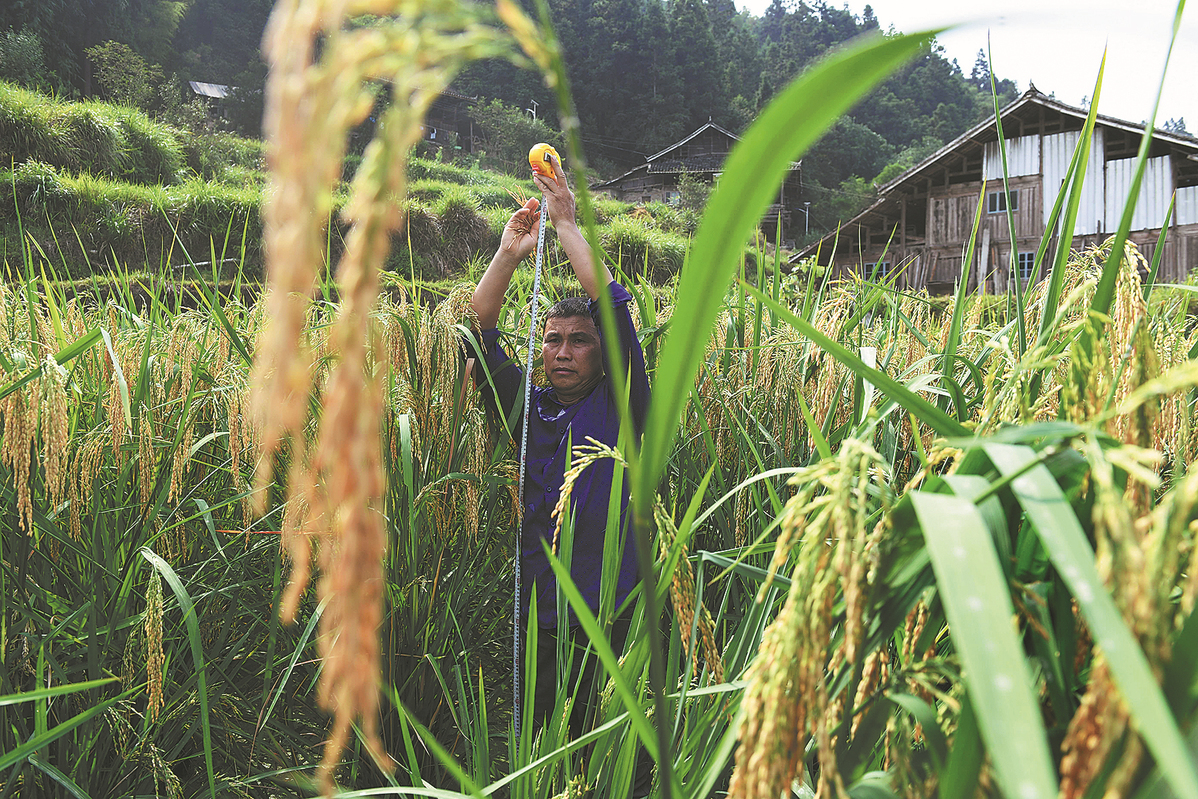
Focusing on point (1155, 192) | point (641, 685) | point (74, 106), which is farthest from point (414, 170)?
point (641, 685)

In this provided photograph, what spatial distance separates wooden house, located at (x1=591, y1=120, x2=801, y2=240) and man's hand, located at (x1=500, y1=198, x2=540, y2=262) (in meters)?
32.9

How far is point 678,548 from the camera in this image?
687 mm

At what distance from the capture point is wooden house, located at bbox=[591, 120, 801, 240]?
35906 millimetres

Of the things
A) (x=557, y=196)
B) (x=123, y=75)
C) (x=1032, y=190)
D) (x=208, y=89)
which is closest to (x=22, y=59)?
(x=123, y=75)

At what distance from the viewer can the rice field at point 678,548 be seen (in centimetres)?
33

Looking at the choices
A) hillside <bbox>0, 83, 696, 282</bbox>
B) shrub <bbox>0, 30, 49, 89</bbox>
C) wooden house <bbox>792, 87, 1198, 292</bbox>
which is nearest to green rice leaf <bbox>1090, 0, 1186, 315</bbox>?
hillside <bbox>0, 83, 696, 282</bbox>

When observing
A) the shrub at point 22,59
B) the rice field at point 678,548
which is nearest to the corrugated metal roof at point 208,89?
the shrub at point 22,59

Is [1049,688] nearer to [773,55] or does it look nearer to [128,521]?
[128,521]

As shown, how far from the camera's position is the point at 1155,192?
631 inches

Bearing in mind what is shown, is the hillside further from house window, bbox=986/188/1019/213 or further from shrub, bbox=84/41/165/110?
house window, bbox=986/188/1019/213

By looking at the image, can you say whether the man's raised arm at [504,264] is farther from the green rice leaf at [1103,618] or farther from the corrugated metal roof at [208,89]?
the corrugated metal roof at [208,89]

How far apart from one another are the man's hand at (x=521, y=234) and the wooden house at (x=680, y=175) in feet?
108

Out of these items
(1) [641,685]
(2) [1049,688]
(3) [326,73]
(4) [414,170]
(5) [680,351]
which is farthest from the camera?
(4) [414,170]

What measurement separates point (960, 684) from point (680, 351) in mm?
337
